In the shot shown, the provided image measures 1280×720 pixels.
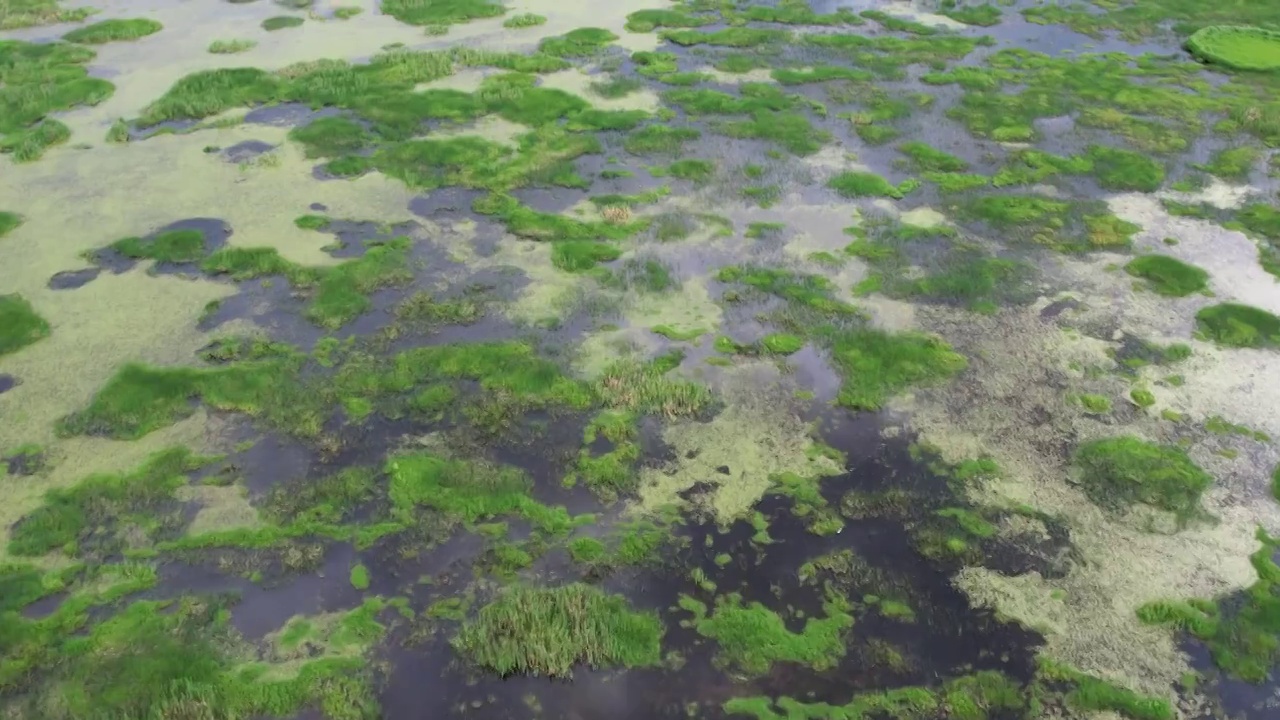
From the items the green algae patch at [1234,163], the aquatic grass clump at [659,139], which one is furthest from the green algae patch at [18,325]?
the green algae patch at [1234,163]

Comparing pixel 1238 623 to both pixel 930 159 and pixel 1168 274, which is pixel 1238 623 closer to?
pixel 1168 274

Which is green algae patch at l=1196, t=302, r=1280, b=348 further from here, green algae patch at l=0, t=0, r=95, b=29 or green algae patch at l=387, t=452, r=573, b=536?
green algae patch at l=0, t=0, r=95, b=29

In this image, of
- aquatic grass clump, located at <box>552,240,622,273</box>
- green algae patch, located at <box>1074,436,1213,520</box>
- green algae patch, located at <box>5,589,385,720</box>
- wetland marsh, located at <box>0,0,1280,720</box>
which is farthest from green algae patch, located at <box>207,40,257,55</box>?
green algae patch, located at <box>1074,436,1213,520</box>

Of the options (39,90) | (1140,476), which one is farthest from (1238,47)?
(39,90)

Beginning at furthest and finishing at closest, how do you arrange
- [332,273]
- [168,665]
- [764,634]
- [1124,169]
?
[1124,169], [332,273], [764,634], [168,665]

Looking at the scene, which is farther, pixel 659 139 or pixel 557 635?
pixel 659 139

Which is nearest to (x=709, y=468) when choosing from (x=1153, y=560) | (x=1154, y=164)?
(x=1153, y=560)

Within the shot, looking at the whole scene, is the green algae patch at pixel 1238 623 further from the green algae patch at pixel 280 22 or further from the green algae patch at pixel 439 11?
the green algae patch at pixel 280 22
